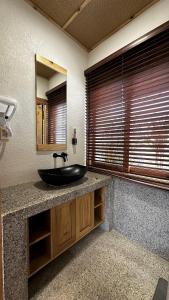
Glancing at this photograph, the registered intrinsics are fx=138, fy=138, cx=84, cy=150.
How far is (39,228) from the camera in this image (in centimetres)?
123

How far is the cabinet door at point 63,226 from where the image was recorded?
1209 mm

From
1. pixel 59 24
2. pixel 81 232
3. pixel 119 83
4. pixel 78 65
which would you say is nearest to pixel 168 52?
pixel 119 83

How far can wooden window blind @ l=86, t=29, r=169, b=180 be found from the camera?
4.25 ft

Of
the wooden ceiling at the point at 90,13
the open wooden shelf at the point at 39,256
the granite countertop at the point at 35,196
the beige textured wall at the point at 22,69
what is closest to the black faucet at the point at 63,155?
the beige textured wall at the point at 22,69

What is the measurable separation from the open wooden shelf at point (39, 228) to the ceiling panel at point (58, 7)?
2.00 m

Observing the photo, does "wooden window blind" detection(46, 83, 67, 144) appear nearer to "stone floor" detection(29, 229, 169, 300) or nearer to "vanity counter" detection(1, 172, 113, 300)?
"vanity counter" detection(1, 172, 113, 300)

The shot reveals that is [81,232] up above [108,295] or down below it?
above

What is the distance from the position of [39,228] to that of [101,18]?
2.27 meters

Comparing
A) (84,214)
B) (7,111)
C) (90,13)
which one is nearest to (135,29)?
(90,13)

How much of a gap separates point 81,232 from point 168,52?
6.33 feet

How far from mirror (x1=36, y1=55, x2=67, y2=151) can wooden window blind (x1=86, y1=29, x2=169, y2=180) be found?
1.44 ft

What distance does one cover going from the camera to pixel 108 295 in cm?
109

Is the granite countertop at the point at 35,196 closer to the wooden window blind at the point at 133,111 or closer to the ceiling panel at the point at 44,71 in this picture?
the wooden window blind at the point at 133,111

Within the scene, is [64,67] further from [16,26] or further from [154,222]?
[154,222]
